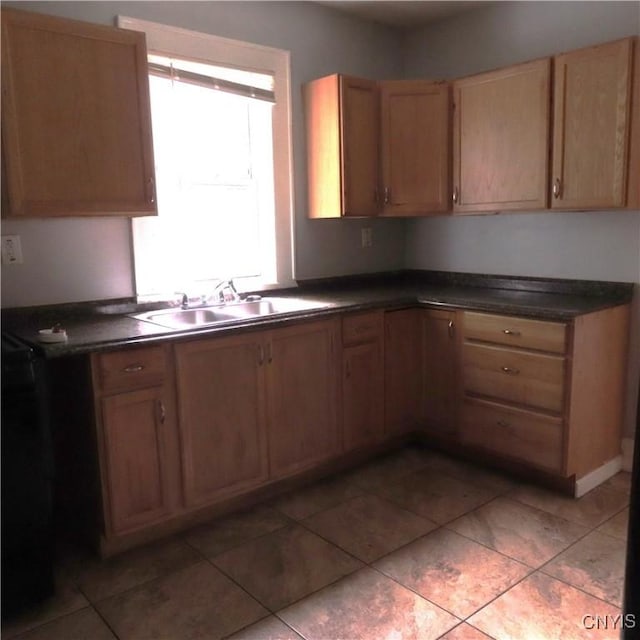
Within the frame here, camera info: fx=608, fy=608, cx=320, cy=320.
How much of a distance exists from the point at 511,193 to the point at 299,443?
162 centimetres

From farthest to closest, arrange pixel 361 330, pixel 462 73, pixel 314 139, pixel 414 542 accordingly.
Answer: pixel 462 73 < pixel 314 139 < pixel 361 330 < pixel 414 542

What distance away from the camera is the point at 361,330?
9.96ft

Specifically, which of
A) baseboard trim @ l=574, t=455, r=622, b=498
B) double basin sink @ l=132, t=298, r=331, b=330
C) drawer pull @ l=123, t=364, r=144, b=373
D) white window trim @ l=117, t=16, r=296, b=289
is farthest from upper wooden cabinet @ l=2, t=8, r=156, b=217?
baseboard trim @ l=574, t=455, r=622, b=498

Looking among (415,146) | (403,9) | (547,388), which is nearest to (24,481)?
(547,388)

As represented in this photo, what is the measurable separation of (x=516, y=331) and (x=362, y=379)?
30.9 inches

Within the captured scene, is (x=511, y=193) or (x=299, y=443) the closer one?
(x=299, y=443)

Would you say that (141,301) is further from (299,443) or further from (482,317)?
(482,317)

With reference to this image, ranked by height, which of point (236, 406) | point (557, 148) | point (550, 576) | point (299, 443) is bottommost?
point (550, 576)

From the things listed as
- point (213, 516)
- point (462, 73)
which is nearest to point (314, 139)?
point (462, 73)

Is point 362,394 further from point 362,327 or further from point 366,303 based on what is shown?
point 366,303

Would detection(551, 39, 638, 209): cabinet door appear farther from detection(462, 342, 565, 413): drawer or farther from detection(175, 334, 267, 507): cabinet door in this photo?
detection(175, 334, 267, 507): cabinet door

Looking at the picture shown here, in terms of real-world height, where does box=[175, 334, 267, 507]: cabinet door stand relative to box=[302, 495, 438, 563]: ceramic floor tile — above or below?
above

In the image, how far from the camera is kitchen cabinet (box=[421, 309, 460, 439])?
3.13 metres

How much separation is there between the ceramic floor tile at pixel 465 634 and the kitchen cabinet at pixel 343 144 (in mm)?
2077
